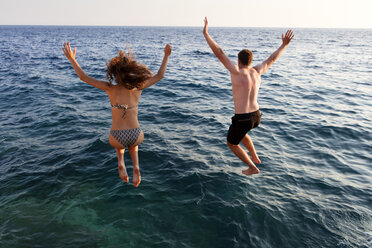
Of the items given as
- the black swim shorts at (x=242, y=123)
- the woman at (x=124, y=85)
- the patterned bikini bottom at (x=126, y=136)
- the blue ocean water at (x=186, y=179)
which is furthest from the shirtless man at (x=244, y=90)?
the blue ocean water at (x=186, y=179)

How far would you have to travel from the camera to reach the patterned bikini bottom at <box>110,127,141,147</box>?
14.7 feet

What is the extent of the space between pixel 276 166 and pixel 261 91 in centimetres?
1057

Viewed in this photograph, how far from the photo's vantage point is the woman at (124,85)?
13.7ft

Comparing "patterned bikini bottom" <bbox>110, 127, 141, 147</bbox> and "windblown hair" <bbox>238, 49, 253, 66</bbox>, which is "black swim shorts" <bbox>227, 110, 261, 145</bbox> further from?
"patterned bikini bottom" <bbox>110, 127, 141, 147</bbox>

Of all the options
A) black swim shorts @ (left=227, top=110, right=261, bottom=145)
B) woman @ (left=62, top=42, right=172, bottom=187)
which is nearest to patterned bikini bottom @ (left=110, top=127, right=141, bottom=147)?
woman @ (left=62, top=42, right=172, bottom=187)

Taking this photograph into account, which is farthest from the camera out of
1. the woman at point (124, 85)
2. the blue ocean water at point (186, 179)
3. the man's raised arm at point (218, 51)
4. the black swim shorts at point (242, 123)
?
the blue ocean water at point (186, 179)

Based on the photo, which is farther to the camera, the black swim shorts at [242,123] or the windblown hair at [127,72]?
the black swim shorts at [242,123]

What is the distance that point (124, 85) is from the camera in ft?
14.0

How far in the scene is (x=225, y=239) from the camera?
226 inches

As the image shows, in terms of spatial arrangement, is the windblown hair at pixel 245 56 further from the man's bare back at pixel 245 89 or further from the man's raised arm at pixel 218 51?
the man's raised arm at pixel 218 51

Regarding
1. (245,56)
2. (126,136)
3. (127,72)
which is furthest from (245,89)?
(126,136)

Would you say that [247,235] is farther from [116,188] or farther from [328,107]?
[328,107]

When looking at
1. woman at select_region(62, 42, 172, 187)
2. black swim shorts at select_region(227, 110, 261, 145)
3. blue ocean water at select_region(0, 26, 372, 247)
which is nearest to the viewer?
woman at select_region(62, 42, 172, 187)

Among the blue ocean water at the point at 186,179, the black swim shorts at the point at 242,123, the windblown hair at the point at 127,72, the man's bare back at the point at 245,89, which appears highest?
the windblown hair at the point at 127,72
